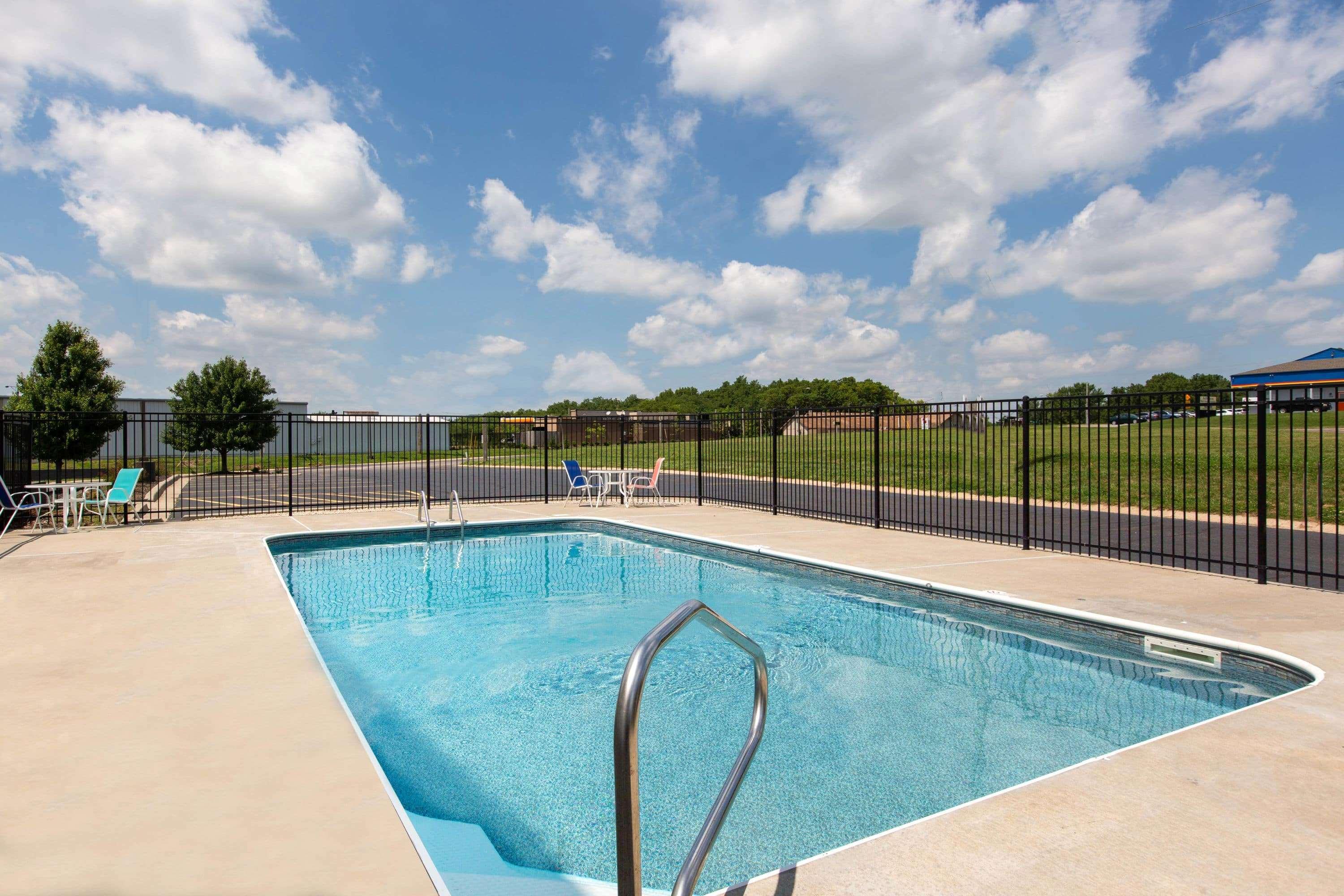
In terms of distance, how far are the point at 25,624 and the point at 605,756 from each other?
5.26 metres

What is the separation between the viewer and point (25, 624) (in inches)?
241

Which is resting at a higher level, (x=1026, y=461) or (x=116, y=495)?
(x=1026, y=461)

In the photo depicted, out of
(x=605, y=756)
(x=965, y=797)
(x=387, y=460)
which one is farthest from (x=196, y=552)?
(x=387, y=460)

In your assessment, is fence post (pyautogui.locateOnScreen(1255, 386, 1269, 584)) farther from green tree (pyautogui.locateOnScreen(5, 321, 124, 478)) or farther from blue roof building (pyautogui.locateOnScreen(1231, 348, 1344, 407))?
green tree (pyautogui.locateOnScreen(5, 321, 124, 478))

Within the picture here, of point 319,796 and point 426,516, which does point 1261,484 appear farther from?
point 426,516

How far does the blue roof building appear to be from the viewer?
23.2ft

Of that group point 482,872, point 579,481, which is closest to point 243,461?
point 579,481

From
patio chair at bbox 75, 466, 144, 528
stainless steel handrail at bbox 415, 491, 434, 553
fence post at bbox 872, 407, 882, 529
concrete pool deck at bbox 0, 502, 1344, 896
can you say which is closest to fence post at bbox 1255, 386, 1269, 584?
concrete pool deck at bbox 0, 502, 1344, 896

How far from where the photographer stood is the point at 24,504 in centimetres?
1345

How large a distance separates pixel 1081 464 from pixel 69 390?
3084 centimetres

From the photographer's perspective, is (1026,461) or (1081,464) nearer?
(1026,461)

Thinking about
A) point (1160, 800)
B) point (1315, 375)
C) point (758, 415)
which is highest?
point (1315, 375)

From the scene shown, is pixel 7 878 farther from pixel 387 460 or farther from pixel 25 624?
pixel 387 460

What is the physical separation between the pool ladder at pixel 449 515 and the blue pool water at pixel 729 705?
3687 millimetres
